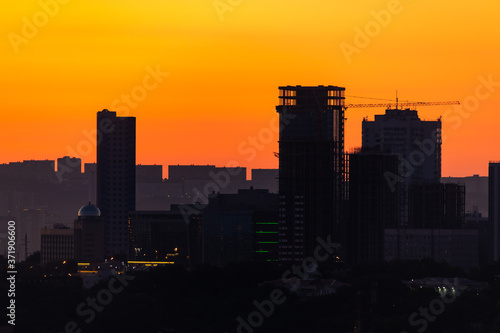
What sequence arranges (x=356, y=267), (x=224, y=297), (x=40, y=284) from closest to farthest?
(x=224, y=297) → (x=40, y=284) → (x=356, y=267)

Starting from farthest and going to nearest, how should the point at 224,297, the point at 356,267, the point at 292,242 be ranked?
the point at 292,242 → the point at 356,267 → the point at 224,297

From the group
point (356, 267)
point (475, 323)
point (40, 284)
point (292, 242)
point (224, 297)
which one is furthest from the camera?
point (292, 242)

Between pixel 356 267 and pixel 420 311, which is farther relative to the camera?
pixel 356 267

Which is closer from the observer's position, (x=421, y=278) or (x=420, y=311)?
(x=420, y=311)

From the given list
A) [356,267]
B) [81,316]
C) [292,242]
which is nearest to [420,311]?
[81,316]

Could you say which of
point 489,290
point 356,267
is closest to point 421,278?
point 356,267

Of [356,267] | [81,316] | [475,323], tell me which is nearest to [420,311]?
[475,323]

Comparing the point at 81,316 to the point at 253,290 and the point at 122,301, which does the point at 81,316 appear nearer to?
the point at 122,301

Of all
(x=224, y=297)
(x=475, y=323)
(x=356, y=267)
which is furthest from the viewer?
(x=356, y=267)

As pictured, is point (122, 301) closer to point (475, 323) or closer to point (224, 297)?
point (224, 297)
